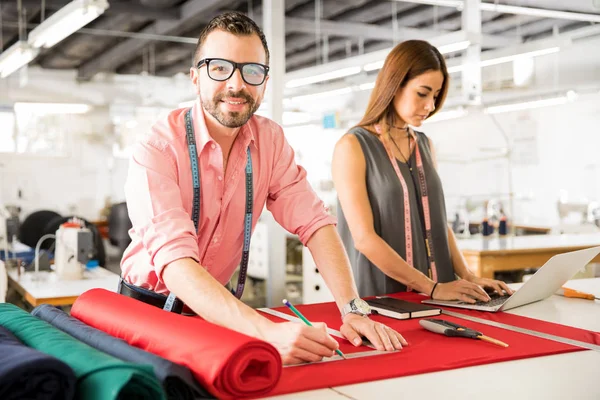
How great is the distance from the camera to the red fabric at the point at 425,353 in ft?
3.74

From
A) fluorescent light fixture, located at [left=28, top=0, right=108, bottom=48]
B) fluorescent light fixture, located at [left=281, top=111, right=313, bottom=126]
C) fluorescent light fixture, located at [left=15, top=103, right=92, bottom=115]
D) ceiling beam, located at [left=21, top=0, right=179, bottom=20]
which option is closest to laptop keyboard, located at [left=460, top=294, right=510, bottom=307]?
fluorescent light fixture, located at [left=28, top=0, right=108, bottom=48]

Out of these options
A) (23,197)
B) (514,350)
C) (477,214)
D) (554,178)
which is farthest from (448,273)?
(23,197)

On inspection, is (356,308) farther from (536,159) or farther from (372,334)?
(536,159)

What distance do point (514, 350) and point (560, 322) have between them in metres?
0.38

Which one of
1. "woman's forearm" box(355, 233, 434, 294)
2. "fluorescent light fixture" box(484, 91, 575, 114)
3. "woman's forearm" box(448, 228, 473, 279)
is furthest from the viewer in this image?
"fluorescent light fixture" box(484, 91, 575, 114)

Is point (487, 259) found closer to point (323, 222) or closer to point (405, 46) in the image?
point (405, 46)

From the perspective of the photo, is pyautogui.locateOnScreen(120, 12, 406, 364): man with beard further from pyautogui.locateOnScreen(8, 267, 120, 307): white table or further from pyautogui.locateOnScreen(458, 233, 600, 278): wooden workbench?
pyautogui.locateOnScreen(458, 233, 600, 278): wooden workbench

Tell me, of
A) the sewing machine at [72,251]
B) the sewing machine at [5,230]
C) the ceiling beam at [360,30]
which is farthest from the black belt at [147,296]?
the ceiling beam at [360,30]

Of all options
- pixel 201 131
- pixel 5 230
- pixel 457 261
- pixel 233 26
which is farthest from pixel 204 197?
pixel 5 230

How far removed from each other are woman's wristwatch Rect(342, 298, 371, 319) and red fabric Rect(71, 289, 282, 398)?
0.51 meters

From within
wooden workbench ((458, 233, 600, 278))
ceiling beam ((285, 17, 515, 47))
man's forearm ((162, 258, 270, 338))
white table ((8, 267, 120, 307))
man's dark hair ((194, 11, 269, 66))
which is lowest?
white table ((8, 267, 120, 307))

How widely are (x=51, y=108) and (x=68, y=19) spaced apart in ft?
18.2

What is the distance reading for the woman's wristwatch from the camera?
1.56m

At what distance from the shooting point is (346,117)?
906cm
